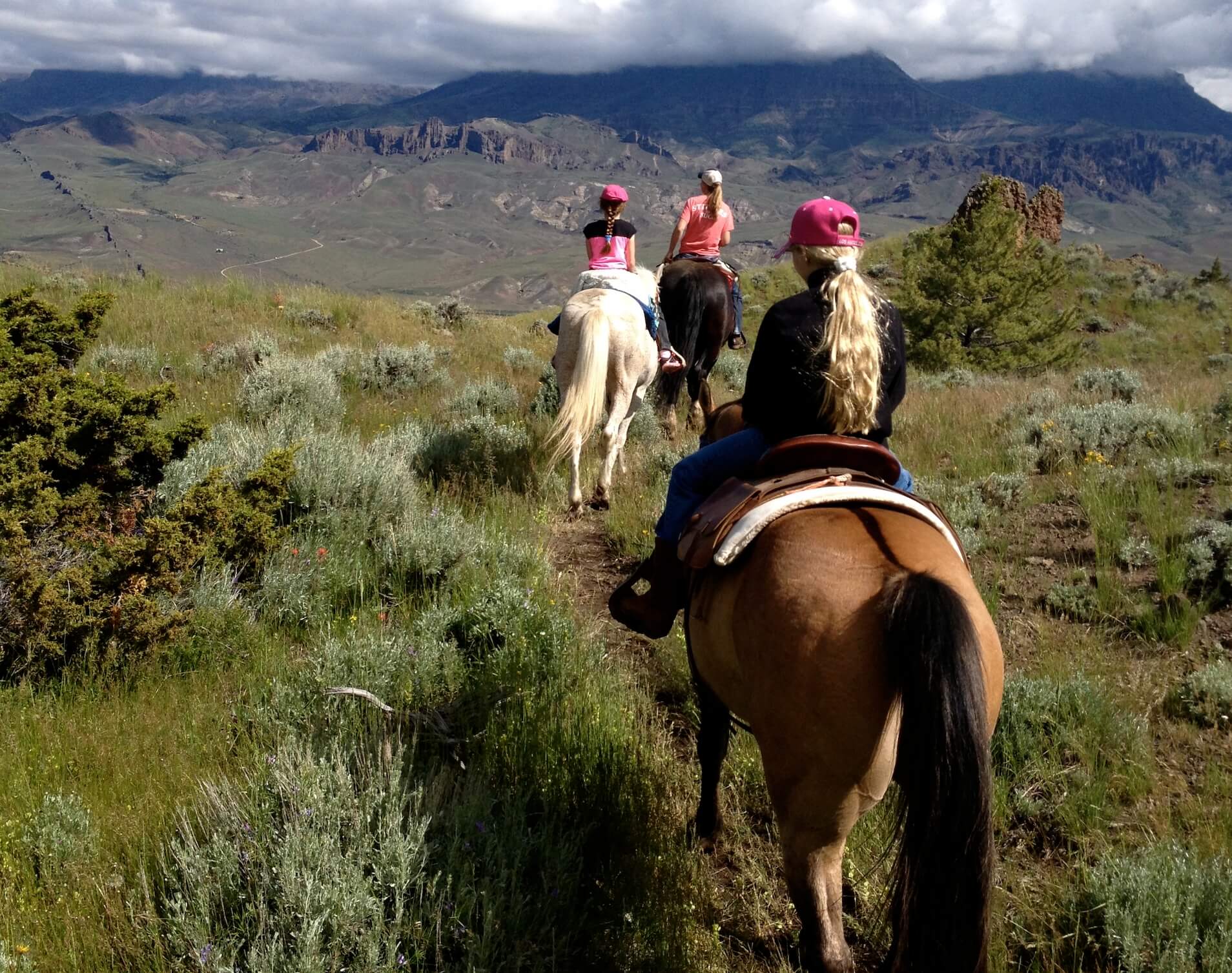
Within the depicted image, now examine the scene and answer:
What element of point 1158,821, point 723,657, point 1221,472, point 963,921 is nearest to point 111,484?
point 723,657

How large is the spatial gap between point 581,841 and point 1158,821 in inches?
88.5

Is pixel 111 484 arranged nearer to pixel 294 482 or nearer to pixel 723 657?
pixel 294 482

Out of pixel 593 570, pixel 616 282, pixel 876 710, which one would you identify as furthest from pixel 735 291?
pixel 876 710

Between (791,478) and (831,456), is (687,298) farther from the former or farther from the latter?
(791,478)

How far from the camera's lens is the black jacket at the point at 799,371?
107 inches

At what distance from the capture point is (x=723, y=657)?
2590 millimetres

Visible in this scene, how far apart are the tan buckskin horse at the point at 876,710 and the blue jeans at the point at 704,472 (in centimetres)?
77

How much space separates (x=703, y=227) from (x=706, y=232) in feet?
0.27

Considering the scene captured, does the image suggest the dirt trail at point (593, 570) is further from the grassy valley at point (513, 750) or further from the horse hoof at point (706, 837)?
the horse hoof at point (706, 837)

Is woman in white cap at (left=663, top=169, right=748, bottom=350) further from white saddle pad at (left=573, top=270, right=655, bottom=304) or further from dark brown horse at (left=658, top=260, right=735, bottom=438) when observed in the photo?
white saddle pad at (left=573, top=270, right=655, bottom=304)

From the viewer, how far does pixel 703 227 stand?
943cm

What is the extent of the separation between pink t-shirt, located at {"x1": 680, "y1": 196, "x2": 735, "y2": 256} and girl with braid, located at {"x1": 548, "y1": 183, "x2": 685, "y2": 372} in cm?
158

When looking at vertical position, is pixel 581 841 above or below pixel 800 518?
below

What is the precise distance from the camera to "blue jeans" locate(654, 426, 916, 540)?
3.13m
